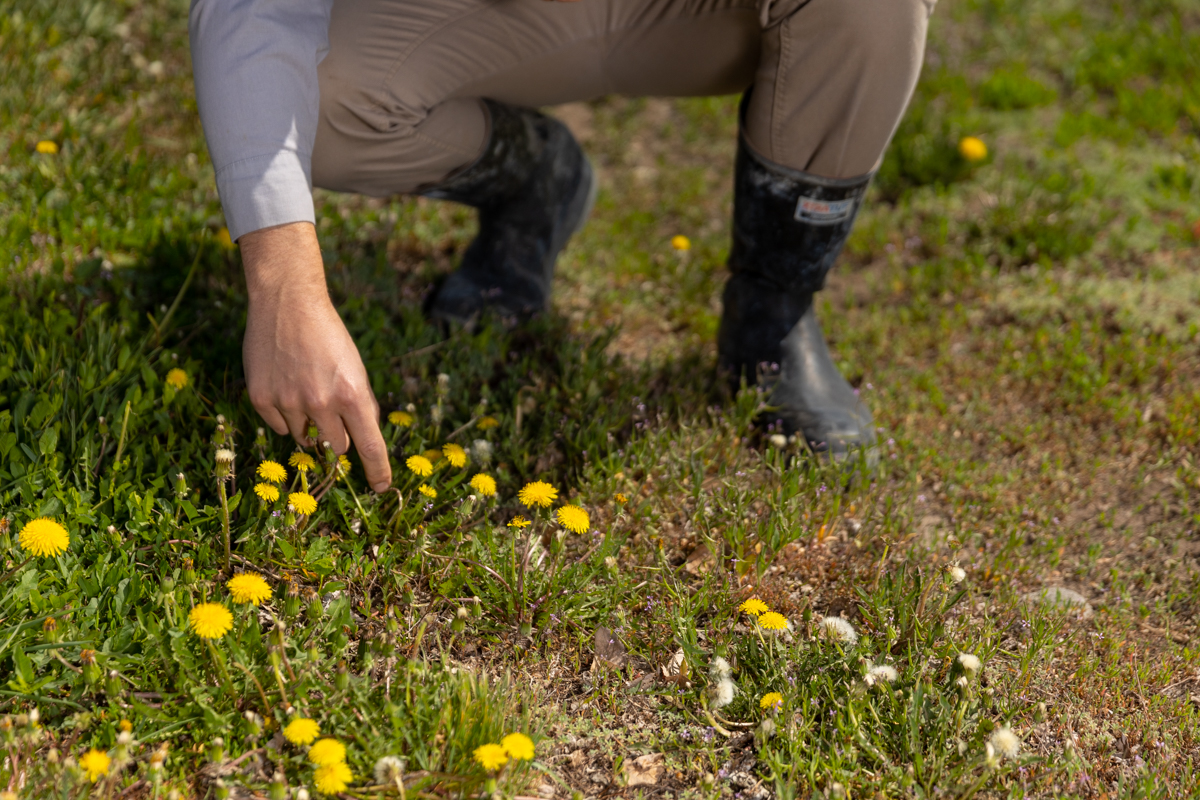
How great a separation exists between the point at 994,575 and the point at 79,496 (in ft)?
7.08

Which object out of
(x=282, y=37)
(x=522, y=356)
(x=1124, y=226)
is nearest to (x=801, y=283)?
(x=522, y=356)

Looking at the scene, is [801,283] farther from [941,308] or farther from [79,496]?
[79,496]

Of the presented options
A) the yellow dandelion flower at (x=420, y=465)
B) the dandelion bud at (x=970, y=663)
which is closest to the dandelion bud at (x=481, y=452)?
the yellow dandelion flower at (x=420, y=465)

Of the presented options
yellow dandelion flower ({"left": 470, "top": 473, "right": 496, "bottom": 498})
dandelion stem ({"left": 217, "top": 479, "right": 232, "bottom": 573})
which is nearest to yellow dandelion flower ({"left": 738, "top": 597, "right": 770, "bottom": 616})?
yellow dandelion flower ({"left": 470, "top": 473, "right": 496, "bottom": 498})

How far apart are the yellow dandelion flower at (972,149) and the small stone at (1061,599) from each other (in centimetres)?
222

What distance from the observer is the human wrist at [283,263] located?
6.25 ft

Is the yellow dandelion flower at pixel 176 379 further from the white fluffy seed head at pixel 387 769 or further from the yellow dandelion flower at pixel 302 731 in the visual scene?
the white fluffy seed head at pixel 387 769

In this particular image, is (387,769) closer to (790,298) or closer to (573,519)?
(573,519)

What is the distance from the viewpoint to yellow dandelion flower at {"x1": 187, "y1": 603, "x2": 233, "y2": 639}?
166 centimetres

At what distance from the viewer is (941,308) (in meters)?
3.43

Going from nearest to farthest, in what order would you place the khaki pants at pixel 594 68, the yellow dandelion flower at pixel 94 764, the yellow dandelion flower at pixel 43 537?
the yellow dandelion flower at pixel 94 764
the yellow dandelion flower at pixel 43 537
the khaki pants at pixel 594 68

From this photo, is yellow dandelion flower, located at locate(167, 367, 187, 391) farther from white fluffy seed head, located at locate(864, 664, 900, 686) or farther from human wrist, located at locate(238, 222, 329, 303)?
white fluffy seed head, located at locate(864, 664, 900, 686)

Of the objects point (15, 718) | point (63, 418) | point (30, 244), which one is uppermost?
point (30, 244)

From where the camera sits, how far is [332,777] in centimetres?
155
